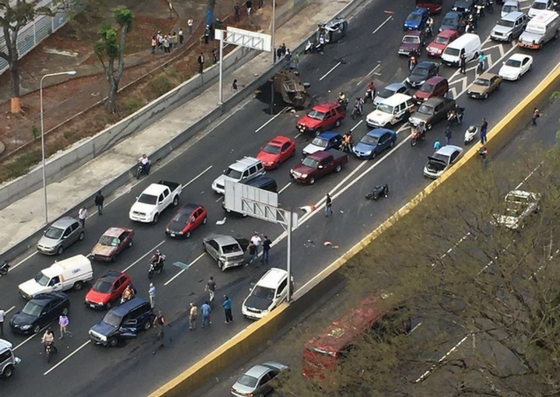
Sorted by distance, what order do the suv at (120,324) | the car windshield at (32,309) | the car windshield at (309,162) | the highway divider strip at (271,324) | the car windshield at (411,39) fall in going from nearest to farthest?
the highway divider strip at (271,324)
the suv at (120,324)
the car windshield at (32,309)
the car windshield at (309,162)
the car windshield at (411,39)

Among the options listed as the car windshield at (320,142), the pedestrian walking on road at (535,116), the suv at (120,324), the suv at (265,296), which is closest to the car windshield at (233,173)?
the car windshield at (320,142)

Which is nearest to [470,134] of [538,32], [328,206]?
[328,206]

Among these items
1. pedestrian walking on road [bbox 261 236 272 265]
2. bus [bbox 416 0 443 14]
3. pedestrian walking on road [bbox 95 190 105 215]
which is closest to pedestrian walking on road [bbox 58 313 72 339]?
pedestrian walking on road [bbox 261 236 272 265]

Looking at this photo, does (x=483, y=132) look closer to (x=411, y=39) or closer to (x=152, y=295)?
(x=411, y=39)

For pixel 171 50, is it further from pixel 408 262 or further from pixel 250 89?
pixel 408 262

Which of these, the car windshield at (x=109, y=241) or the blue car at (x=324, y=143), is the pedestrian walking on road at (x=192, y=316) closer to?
the car windshield at (x=109, y=241)

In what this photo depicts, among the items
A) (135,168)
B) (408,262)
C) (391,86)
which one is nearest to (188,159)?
(135,168)
